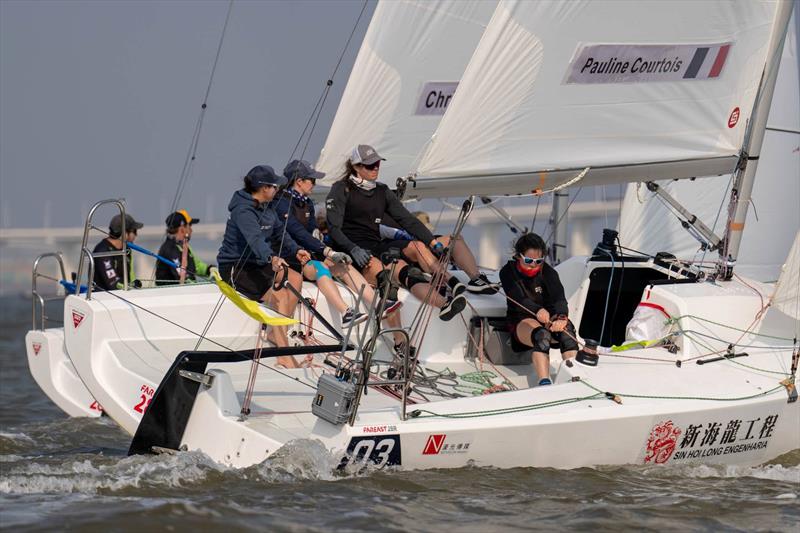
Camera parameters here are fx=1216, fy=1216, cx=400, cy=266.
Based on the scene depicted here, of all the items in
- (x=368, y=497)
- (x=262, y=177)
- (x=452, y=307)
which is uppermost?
(x=262, y=177)

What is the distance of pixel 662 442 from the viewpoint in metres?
5.78

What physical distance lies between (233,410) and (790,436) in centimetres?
291

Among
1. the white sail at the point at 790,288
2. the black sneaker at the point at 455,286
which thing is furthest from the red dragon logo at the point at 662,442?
the black sneaker at the point at 455,286

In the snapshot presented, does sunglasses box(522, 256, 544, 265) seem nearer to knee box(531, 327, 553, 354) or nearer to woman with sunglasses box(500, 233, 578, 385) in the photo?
woman with sunglasses box(500, 233, 578, 385)

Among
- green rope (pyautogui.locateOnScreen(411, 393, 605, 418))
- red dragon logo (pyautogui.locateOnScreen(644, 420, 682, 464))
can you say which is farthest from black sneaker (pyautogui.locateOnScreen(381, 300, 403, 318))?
red dragon logo (pyautogui.locateOnScreen(644, 420, 682, 464))

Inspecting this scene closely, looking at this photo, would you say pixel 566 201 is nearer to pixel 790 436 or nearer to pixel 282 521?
pixel 790 436

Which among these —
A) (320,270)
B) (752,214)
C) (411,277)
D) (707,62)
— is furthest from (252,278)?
(752,214)

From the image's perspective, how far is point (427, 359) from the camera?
675 cm

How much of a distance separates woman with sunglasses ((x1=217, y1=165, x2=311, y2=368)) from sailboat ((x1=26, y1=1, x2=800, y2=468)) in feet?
0.69

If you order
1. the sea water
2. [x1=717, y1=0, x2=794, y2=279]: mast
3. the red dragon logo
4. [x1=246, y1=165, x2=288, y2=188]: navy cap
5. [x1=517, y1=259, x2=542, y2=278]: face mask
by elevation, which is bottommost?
the sea water

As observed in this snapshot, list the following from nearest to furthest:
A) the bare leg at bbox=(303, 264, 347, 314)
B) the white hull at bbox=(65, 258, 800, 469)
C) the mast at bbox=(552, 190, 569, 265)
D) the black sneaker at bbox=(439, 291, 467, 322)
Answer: the white hull at bbox=(65, 258, 800, 469) < the black sneaker at bbox=(439, 291, 467, 322) < the bare leg at bbox=(303, 264, 347, 314) < the mast at bbox=(552, 190, 569, 265)

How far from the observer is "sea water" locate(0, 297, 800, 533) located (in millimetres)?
4719

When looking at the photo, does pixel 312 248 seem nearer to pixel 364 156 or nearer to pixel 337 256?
pixel 337 256

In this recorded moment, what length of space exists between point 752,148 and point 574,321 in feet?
4.88
